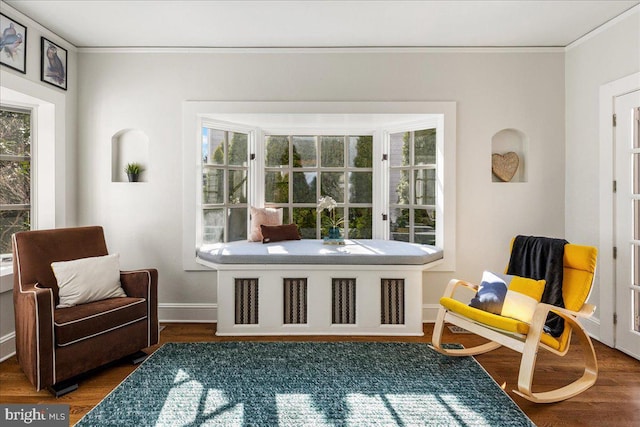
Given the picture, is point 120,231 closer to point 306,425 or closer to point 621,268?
point 306,425

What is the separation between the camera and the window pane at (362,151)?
4117 millimetres

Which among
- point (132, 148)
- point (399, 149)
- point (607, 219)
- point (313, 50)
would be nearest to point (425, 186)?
point (399, 149)

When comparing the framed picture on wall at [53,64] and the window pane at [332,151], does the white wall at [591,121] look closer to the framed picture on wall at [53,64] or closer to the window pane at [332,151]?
the window pane at [332,151]

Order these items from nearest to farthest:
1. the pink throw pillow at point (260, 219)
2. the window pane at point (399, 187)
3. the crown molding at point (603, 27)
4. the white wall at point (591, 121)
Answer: the crown molding at point (603, 27) → the white wall at point (591, 121) → the pink throw pillow at point (260, 219) → the window pane at point (399, 187)

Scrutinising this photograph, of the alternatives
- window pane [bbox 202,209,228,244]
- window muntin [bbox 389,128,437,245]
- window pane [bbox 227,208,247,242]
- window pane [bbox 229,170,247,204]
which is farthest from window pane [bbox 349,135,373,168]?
window pane [bbox 202,209,228,244]

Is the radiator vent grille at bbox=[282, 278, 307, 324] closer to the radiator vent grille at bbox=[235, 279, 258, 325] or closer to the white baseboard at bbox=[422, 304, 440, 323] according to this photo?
the radiator vent grille at bbox=[235, 279, 258, 325]

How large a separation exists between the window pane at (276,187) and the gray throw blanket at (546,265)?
7.73 ft

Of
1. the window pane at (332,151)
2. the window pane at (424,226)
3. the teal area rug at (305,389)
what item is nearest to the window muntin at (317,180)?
the window pane at (332,151)

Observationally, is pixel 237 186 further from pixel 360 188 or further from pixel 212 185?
pixel 360 188

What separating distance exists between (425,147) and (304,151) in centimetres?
133

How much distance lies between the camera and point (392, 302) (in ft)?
10.4

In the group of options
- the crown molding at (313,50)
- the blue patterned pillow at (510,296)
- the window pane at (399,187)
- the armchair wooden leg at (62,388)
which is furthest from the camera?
the window pane at (399,187)

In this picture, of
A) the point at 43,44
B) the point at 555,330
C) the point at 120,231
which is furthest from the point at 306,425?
the point at 43,44

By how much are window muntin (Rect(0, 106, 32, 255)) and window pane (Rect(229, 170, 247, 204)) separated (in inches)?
68.9
